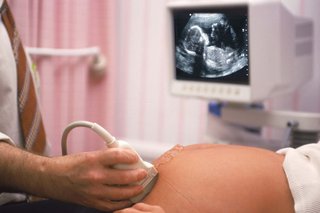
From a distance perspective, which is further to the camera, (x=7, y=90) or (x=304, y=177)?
(x=7, y=90)

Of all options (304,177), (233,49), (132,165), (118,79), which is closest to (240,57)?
(233,49)

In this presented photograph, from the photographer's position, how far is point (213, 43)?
1321mm

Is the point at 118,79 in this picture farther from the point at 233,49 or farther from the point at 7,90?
the point at 7,90

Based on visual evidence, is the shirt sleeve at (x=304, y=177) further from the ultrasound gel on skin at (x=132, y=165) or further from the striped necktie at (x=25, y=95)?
the striped necktie at (x=25, y=95)

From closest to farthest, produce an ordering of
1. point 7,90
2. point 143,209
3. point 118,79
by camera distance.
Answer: point 143,209, point 7,90, point 118,79

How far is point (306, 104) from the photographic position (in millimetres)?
1786

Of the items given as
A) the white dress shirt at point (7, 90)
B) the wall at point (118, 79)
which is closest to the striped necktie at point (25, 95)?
the white dress shirt at point (7, 90)

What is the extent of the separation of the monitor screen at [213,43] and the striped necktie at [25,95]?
516 mm

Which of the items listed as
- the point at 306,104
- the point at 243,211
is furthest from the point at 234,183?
the point at 306,104

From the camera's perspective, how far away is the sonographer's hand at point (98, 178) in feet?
2.47

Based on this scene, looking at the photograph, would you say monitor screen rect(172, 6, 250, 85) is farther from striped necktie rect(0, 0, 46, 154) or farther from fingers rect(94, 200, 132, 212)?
fingers rect(94, 200, 132, 212)

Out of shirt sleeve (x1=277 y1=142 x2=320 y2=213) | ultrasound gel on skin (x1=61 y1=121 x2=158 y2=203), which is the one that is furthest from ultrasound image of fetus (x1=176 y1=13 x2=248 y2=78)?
ultrasound gel on skin (x1=61 y1=121 x2=158 y2=203)

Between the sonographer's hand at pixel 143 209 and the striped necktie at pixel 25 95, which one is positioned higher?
the striped necktie at pixel 25 95

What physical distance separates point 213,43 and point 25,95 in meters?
0.58
